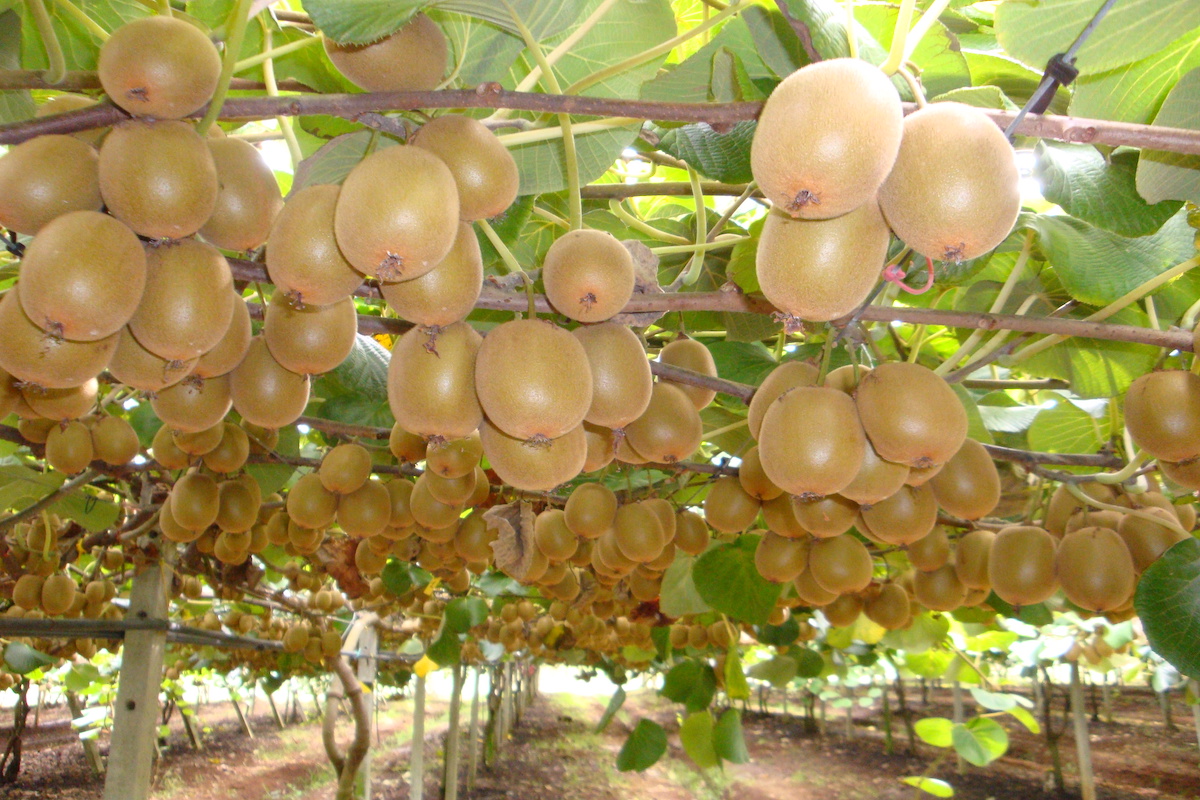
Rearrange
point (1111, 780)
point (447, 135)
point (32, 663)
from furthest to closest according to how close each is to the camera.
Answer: point (1111, 780) < point (32, 663) < point (447, 135)

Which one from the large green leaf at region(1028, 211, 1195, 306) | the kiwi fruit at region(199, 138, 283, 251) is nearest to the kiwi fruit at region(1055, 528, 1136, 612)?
the large green leaf at region(1028, 211, 1195, 306)

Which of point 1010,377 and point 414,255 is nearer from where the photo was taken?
point 414,255

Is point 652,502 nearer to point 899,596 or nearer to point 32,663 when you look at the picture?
point 899,596

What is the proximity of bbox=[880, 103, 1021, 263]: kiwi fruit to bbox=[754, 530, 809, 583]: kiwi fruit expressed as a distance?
158 cm

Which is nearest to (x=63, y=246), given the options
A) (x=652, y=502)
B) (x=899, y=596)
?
(x=652, y=502)

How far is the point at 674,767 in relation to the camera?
13.5 meters

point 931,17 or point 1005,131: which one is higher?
point 931,17

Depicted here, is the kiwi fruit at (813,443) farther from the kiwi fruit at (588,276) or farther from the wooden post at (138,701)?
the wooden post at (138,701)

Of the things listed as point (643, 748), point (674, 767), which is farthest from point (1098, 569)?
point (674, 767)

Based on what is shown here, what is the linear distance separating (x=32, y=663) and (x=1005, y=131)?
6227 millimetres

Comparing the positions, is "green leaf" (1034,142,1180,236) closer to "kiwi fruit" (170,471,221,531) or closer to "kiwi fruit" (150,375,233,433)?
"kiwi fruit" (150,375,233,433)

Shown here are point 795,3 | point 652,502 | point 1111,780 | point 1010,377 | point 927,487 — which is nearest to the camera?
point 795,3

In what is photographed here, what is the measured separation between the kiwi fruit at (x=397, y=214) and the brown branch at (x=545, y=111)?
0.10 meters

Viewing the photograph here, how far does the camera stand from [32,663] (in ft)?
16.7
